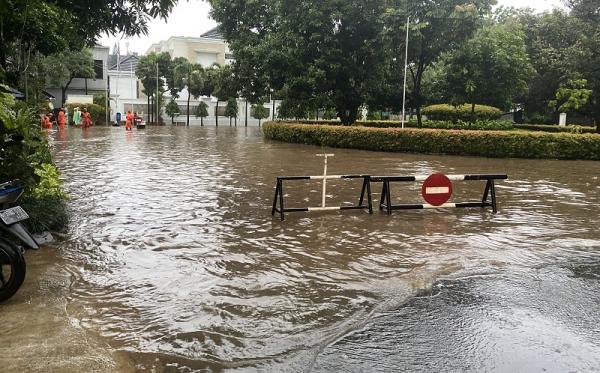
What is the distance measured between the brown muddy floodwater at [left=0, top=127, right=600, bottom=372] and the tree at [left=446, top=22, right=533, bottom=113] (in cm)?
1934

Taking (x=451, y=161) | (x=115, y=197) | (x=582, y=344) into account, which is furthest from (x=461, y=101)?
(x=582, y=344)

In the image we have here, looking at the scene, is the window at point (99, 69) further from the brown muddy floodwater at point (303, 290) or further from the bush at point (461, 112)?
the brown muddy floodwater at point (303, 290)

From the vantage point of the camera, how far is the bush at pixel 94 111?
4319cm

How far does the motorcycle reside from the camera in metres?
4.47

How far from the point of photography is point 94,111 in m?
44.2

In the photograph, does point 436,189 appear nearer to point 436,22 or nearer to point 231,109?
point 436,22

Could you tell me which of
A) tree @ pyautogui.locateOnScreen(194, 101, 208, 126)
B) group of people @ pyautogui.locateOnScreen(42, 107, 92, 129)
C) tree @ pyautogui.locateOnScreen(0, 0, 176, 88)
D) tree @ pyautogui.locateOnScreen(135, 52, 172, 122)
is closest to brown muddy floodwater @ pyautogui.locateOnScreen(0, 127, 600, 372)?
tree @ pyautogui.locateOnScreen(0, 0, 176, 88)

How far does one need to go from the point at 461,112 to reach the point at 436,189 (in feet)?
104

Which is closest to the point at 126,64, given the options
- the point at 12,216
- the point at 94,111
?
the point at 94,111

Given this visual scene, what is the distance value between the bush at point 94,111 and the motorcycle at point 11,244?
135ft

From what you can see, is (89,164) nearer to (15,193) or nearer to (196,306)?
(15,193)

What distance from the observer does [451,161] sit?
715 inches

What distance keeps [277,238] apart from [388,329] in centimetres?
303

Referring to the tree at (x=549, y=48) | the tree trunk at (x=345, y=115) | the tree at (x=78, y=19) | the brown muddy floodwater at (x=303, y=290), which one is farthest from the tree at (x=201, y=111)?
the brown muddy floodwater at (x=303, y=290)
